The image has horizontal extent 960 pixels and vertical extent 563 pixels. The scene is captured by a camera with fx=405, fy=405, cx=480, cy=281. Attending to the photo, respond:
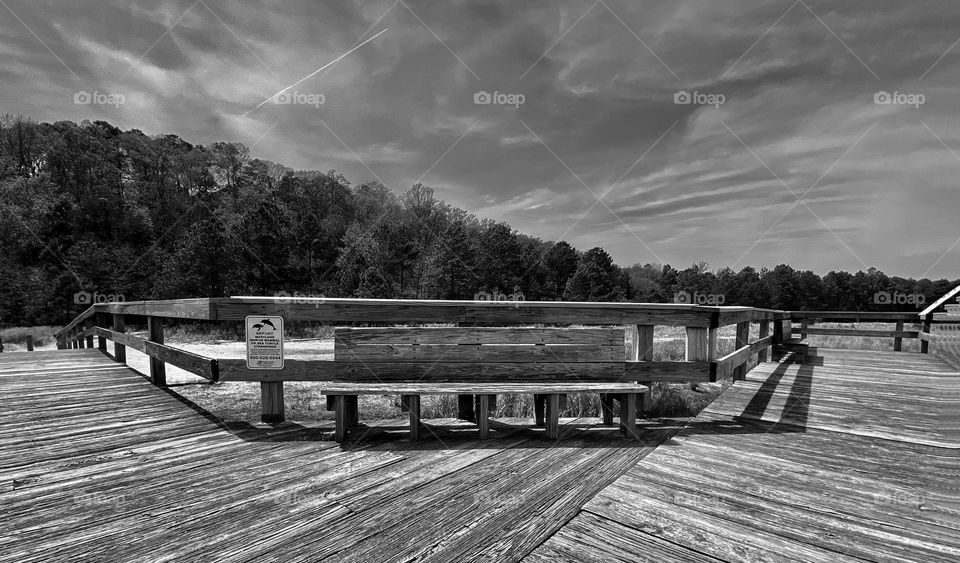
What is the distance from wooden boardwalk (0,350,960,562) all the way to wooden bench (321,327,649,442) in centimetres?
45

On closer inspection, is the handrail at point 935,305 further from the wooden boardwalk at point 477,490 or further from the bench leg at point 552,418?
the bench leg at point 552,418

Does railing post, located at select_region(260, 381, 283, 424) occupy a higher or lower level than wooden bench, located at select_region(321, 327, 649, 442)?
lower

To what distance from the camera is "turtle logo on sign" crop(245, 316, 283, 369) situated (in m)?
3.76

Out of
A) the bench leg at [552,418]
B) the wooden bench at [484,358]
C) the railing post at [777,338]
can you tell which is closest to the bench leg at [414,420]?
the wooden bench at [484,358]

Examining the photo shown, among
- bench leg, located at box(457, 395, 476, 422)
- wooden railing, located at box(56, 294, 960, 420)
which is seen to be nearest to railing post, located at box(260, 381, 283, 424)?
wooden railing, located at box(56, 294, 960, 420)

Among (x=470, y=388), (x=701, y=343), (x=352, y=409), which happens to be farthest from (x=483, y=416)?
(x=701, y=343)

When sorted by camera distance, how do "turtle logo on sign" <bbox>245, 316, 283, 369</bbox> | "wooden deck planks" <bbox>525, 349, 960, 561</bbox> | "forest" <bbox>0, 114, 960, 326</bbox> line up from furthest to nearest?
"forest" <bbox>0, 114, 960, 326</bbox> < "turtle logo on sign" <bbox>245, 316, 283, 369</bbox> < "wooden deck planks" <bbox>525, 349, 960, 561</bbox>

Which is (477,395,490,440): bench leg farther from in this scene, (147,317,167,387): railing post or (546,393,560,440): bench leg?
(147,317,167,387): railing post

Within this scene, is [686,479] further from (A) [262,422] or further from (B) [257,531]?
(A) [262,422]

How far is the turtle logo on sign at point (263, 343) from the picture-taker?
12.3 feet

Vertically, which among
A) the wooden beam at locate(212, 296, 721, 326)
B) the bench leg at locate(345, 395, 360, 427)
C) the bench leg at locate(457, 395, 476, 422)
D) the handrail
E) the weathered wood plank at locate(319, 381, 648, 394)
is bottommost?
the bench leg at locate(457, 395, 476, 422)

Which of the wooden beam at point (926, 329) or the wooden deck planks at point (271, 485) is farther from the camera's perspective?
the wooden beam at point (926, 329)

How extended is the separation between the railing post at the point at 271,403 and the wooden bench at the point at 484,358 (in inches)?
24.7

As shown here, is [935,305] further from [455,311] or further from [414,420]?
[414,420]
